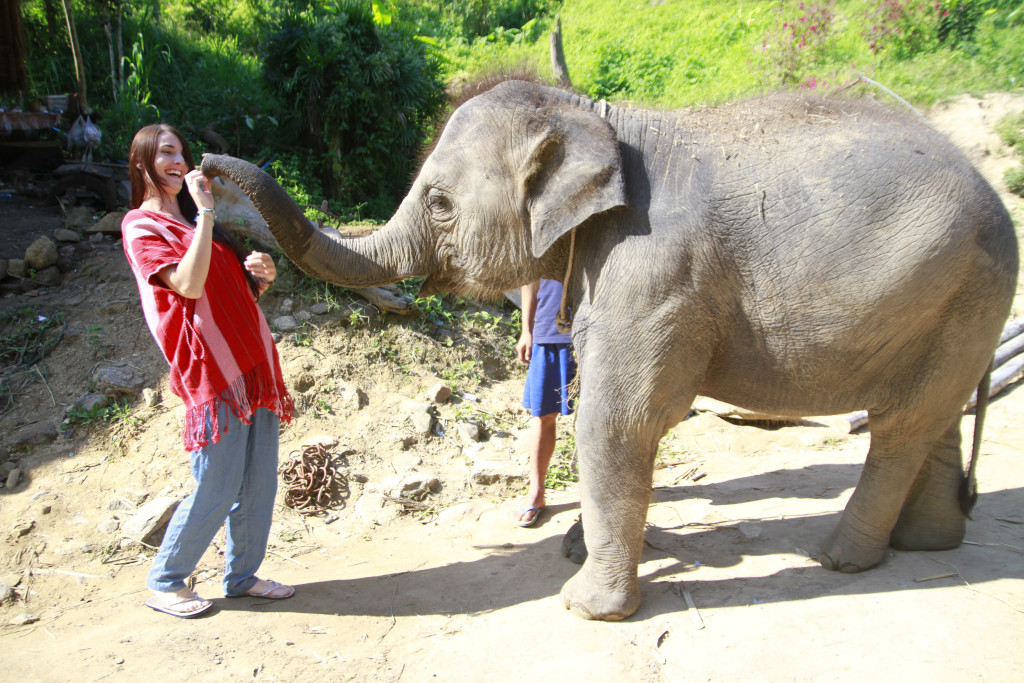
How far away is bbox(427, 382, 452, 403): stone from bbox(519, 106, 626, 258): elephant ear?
9.61 feet

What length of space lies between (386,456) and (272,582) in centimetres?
166

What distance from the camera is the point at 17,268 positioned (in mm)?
5855

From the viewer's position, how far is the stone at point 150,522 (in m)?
4.04

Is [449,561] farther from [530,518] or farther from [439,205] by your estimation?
[439,205]

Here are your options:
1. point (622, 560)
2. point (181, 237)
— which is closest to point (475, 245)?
point (181, 237)

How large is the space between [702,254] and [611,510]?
3.70ft

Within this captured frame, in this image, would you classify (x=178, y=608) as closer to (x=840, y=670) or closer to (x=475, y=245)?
(x=475, y=245)

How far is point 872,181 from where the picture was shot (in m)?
2.62

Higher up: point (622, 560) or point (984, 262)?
point (984, 262)

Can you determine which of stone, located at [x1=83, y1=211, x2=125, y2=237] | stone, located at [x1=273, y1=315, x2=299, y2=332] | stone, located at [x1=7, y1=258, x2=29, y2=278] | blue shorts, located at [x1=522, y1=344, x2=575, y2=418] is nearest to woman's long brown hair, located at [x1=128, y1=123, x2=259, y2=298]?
blue shorts, located at [x1=522, y1=344, x2=575, y2=418]

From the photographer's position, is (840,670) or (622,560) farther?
(622,560)

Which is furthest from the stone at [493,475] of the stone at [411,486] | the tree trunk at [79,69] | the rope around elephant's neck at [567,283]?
the tree trunk at [79,69]

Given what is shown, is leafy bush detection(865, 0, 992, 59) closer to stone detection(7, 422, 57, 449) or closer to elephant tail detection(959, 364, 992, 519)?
elephant tail detection(959, 364, 992, 519)

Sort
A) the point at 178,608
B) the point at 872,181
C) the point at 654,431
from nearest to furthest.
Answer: the point at 872,181 → the point at 654,431 → the point at 178,608
